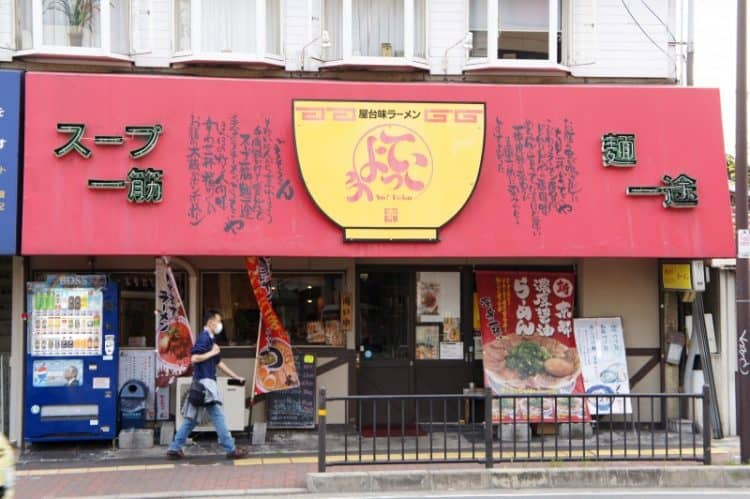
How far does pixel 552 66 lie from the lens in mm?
13398

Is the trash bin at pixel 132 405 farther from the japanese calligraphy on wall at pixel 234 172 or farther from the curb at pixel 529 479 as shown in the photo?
the curb at pixel 529 479

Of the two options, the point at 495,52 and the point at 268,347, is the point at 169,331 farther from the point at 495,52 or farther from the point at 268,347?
the point at 495,52

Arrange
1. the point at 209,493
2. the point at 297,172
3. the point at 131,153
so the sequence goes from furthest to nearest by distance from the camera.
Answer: the point at 297,172 → the point at 131,153 → the point at 209,493

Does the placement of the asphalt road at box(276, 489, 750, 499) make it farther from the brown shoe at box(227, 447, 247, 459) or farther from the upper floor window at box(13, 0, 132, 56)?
the upper floor window at box(13, 0, 132, 56)

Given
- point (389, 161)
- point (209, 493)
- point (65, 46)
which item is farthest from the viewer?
point (65, 46)

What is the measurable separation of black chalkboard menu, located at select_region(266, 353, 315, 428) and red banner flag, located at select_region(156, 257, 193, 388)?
1519mm

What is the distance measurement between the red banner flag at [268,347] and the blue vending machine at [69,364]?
2106 millimetres

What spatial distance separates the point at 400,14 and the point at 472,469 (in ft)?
23.5

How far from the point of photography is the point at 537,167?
12680 millimetres

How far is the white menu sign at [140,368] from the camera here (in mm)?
13070

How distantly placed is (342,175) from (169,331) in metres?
3.48

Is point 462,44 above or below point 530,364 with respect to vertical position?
above

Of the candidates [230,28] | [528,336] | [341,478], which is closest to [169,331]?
[341,478]

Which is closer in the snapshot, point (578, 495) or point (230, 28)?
point (578, 495)
